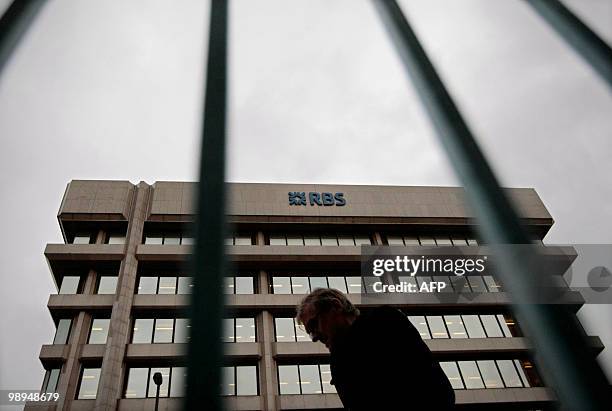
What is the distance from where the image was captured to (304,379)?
824 inches

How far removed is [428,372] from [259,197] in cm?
Answer: 2546

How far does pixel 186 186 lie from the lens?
26.6 meters

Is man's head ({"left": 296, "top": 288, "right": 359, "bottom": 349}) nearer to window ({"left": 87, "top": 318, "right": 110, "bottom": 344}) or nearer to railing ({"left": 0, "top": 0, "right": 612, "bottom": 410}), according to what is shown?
railing ({"left": 0, "top": 0, "right": 612, "bottom": 410})

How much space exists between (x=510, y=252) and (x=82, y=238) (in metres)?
27.2

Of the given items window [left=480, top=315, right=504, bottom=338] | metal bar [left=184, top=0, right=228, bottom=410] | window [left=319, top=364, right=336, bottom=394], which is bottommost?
metal bar [left=184, top=0, right=228, bottom=410]

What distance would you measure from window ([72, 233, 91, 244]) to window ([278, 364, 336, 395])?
513 inches

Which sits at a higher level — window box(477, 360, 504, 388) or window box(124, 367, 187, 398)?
window box(124, 367, 187, 398)

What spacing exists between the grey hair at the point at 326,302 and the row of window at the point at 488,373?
69.8 feet

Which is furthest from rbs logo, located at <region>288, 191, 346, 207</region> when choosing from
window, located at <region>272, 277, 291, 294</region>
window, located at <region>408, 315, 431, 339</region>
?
window, located at <region>408, 315, 431, 339</region>

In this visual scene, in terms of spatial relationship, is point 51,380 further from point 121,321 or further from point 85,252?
point 85,252

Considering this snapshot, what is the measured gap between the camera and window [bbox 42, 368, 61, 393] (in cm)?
1925

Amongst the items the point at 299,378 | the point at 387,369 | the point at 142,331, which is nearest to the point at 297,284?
the point at 299,378

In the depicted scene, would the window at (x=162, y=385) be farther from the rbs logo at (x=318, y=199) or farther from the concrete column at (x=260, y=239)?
the rbs logo at (x=318, y=199)

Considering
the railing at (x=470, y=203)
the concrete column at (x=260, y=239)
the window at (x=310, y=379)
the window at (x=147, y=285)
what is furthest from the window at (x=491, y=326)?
the railing at (x=470, y=203)
